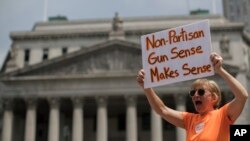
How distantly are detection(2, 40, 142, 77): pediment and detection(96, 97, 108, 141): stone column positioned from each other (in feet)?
12.1

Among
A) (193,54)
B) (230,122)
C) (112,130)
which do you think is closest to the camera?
(230,122)

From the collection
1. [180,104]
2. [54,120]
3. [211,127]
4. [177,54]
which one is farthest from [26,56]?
[211,127]

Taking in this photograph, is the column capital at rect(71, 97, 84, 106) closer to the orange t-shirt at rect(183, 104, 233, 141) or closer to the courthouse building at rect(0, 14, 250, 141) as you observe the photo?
the courthouse building at rect(0, 14, 250, 141)

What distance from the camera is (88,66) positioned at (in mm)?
59781

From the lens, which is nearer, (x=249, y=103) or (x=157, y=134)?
(x=157, y=134)

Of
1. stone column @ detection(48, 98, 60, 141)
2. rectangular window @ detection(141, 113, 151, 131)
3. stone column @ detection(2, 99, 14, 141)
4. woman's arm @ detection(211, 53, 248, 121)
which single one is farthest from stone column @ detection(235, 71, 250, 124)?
woman's arm @ detection(211, 53, 248, 121)

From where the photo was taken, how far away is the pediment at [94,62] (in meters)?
59.3

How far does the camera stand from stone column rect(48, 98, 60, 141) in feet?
185

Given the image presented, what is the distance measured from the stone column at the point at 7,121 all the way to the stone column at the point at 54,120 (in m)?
4.82

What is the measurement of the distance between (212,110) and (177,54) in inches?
53.8

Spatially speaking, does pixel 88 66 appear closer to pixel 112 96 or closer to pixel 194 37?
pixel 112 96

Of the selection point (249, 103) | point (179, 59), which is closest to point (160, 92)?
point (249, 103)

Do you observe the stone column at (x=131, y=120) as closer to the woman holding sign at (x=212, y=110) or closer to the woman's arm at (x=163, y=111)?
the woman's arm at (x=163, y=111)

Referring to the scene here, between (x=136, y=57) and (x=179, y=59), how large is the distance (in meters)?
52.0
